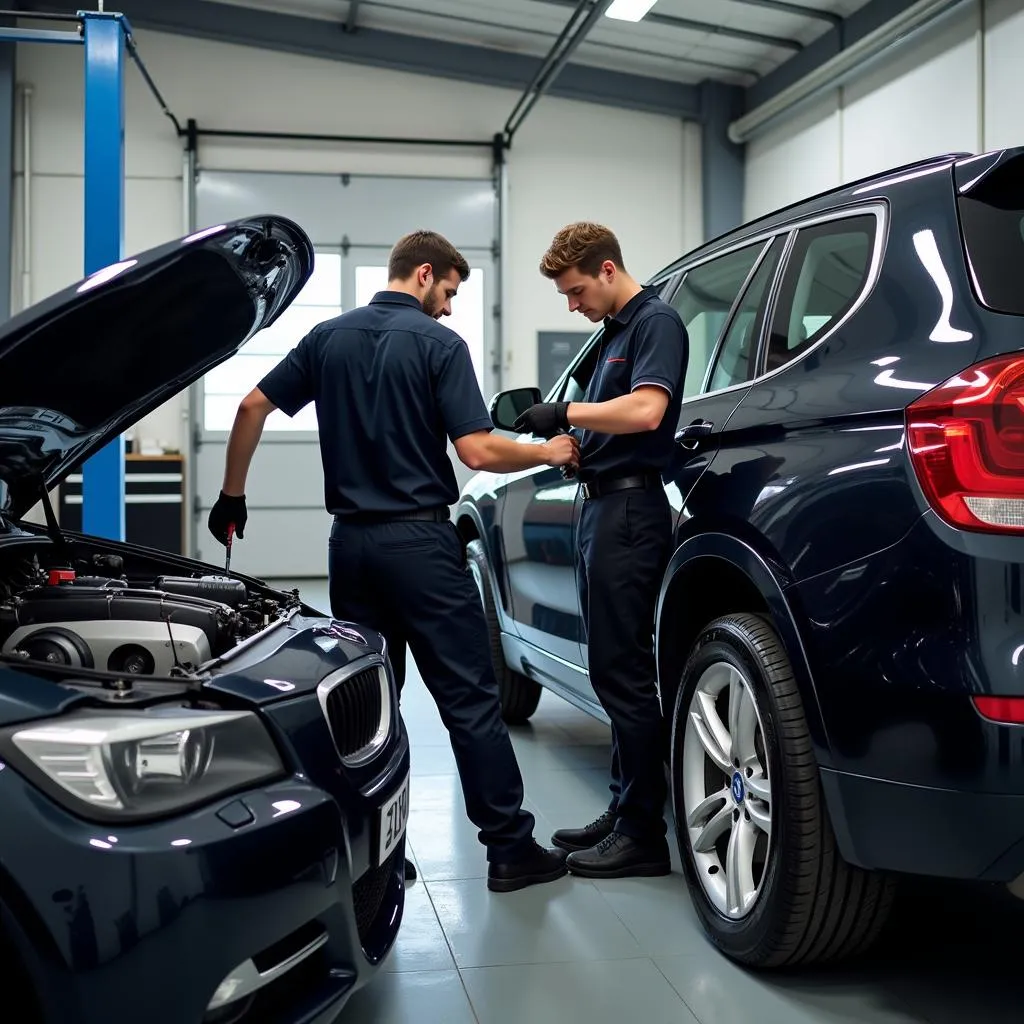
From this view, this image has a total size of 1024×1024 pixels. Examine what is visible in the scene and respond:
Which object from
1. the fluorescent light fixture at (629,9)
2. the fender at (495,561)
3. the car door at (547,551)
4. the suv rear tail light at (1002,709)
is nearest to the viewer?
the suv rear tail light at (1002,709)

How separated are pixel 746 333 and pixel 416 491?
0.82 m

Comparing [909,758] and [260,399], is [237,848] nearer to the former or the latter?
[909,758]

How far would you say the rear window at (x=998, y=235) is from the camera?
176 cm

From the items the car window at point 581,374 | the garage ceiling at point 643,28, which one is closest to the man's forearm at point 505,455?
the car window at point 581,374

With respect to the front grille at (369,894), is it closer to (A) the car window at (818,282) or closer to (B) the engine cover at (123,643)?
(B) the engine cover at (123,643)

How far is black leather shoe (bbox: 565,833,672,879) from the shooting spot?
2.74 m

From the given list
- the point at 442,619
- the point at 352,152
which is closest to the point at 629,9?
the point at 352,152

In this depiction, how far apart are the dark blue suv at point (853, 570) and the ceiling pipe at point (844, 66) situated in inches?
242

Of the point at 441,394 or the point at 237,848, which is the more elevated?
the point at 441,394

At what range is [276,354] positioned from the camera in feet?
34.6

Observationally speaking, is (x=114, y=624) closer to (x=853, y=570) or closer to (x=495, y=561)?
(x=853, y=570)

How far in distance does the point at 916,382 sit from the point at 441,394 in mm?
1135

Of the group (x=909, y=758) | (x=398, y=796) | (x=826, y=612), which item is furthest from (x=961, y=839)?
(x=398, y=796)

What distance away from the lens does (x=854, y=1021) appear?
198 centimetres
